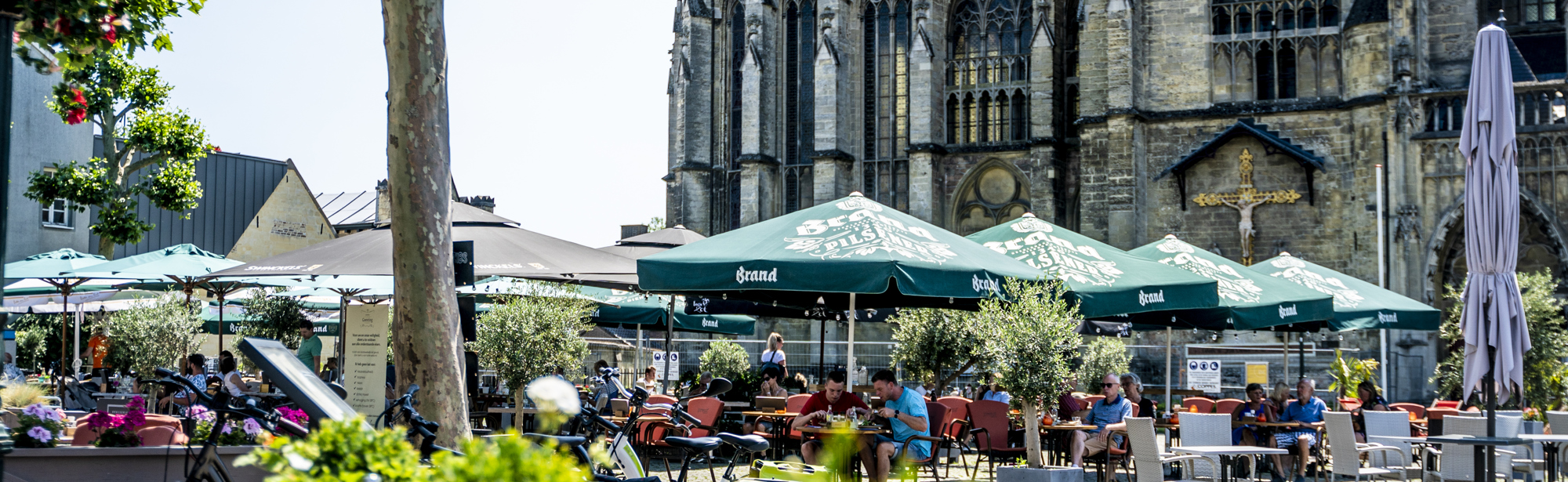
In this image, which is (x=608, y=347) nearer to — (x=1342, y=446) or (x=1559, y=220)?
(x=1559, y=220)

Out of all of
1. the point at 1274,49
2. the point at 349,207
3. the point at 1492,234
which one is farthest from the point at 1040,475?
the point at 349,207

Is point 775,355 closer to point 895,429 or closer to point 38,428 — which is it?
point 895,429

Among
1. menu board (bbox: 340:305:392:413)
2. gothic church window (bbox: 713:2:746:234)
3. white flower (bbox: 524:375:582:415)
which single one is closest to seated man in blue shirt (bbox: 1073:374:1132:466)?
menu board (bbox: 340:305:392:413)

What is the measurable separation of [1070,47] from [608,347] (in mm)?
13574

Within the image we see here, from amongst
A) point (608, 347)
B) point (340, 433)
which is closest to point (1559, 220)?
point (608, 347)

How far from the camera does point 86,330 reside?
27672 mm

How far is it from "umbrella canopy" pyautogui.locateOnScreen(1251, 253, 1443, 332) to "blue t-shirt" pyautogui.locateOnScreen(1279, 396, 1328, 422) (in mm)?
3490

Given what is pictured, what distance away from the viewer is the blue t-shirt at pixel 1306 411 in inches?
441

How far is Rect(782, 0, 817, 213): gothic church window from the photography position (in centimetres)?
3403

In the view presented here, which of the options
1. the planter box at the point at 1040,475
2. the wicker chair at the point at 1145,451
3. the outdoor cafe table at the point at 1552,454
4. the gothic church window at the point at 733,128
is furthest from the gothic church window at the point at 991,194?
the planter box at the point at 1040,475

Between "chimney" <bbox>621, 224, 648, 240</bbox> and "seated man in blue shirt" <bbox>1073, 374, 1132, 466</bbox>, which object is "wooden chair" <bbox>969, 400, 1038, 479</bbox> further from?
"chimney" <bbox>621, 224, 648, 240</bbox>

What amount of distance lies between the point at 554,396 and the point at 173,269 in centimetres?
1221

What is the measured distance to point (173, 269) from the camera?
1331 centimetres

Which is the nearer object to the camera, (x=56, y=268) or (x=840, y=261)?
(x=840, y=261)
